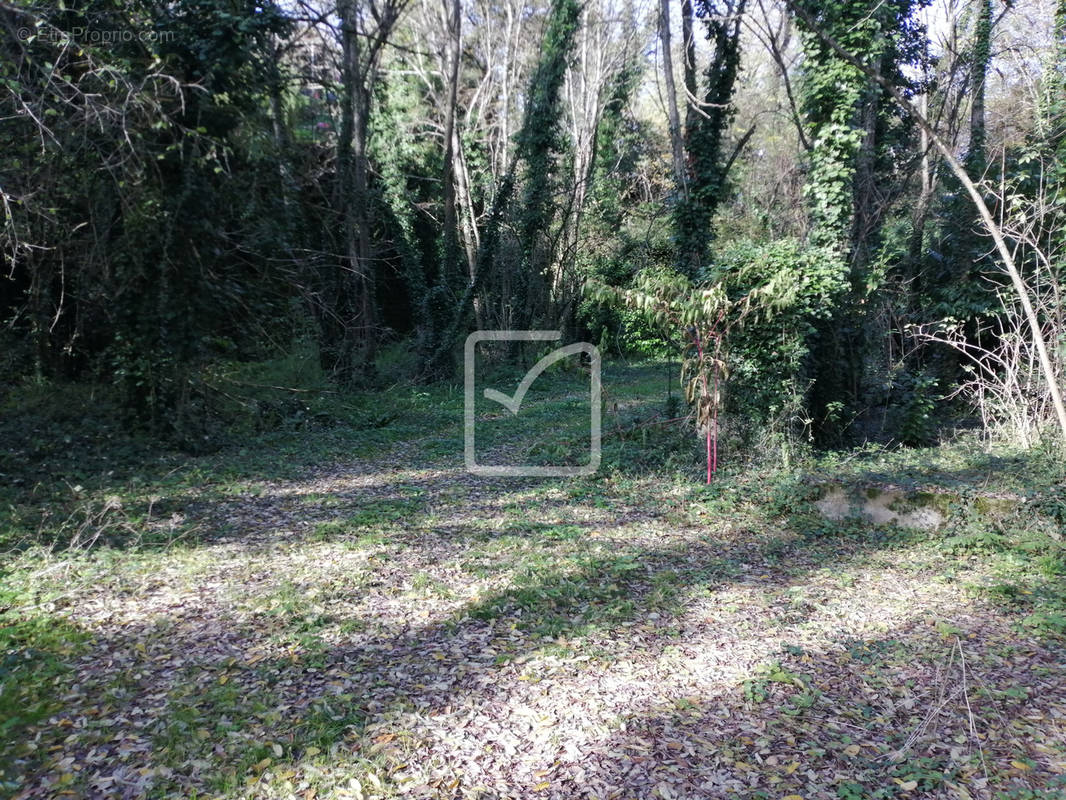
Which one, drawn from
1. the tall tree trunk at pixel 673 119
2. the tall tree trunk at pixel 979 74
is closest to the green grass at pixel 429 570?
the tall tree trunk at pixel 673 119

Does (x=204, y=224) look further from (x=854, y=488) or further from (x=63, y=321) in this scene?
(x=854, y=488)

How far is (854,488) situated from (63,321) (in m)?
10.4

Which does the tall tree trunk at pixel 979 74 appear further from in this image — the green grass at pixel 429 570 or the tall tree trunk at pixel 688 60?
the green grass at pixel 429 570

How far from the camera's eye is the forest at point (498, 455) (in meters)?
3.44

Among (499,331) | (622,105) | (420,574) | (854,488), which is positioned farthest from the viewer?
(622,105)

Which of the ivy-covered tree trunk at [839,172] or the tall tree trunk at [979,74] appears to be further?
the tall tree trunk at [979,74]

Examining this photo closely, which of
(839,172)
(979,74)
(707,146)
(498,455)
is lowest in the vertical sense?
(498,455)

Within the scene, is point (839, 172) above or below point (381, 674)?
above

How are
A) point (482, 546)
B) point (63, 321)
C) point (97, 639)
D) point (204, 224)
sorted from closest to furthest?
point (97, 639) → point (482, 546) → point (204, 224) → point (63, 321)

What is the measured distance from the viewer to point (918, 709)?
3686 mm

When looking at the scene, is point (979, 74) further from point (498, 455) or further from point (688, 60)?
point (498, 455)

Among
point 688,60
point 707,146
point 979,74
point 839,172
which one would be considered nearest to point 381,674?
point 839,172

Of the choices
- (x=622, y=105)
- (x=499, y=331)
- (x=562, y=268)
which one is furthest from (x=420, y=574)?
(x=622, y=105)

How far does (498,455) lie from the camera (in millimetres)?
9586
